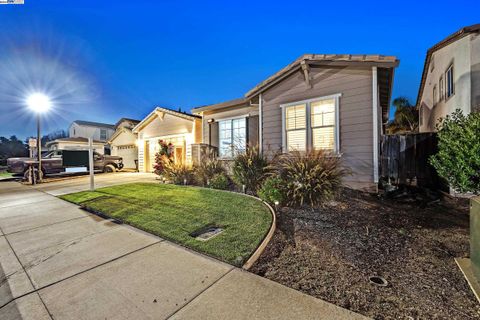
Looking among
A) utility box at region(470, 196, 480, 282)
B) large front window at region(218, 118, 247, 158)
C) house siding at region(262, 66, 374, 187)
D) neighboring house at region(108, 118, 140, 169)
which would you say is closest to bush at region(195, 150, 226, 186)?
large front window at region(218, 118, 247, 158)

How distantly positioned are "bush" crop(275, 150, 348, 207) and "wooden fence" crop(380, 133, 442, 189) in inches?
96.8

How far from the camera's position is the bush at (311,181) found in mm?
4773

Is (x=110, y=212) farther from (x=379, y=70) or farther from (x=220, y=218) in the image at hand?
(x=379, y=70)

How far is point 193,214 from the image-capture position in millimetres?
4695

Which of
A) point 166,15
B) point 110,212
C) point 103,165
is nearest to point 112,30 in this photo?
point 166,15

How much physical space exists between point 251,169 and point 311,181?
205 centimetres

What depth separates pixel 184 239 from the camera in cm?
346

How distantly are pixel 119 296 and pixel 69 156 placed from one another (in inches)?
558

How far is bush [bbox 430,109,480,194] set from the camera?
11.0 feet

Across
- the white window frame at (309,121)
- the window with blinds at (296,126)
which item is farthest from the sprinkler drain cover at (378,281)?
the window with blinds at (296,126)

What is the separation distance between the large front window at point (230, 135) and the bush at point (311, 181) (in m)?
4.45

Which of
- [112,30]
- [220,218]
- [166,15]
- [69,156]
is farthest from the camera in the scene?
[112,30]

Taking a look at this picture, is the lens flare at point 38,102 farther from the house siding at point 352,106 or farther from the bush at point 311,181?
the bush at point 311,181

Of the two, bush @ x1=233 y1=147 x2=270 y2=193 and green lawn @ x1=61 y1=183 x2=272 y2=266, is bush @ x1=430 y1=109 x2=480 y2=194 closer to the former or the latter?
green lawn @ x1=61 y1=183 x2=272 y2=266
